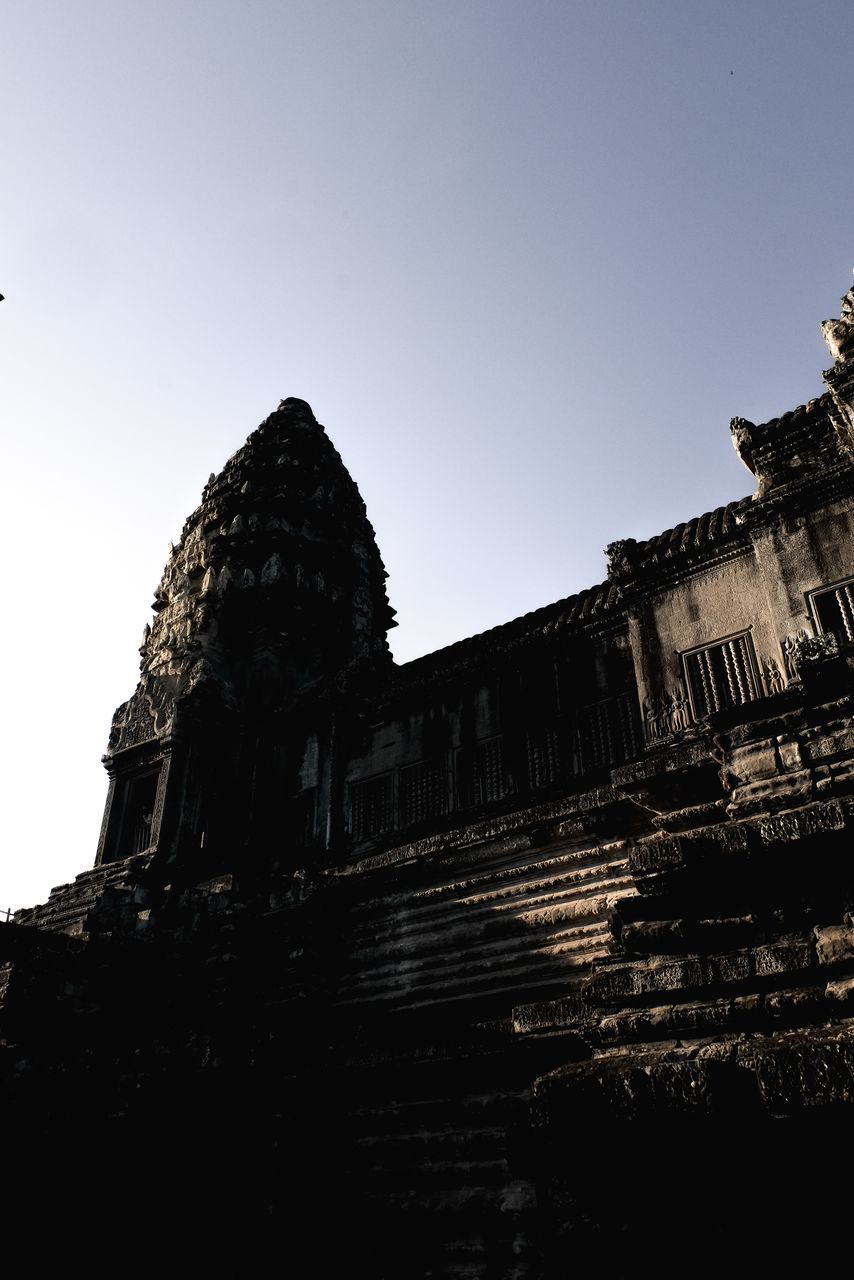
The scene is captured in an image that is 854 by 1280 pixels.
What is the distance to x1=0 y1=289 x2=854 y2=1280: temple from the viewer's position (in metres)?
5.68

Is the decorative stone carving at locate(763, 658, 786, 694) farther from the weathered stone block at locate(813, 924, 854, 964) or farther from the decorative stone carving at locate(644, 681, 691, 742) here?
the weathered stone block at locate(813, 924, 854, 964)

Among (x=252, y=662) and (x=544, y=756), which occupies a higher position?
(x=252, y=662)

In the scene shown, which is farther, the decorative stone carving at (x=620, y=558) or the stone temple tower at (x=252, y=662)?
the stone temple tower at (x=252, y=662)

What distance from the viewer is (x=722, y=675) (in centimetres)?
1248

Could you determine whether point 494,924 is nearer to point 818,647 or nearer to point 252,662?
point 818,647

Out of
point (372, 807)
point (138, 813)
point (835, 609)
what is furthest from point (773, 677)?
point (138, 813)

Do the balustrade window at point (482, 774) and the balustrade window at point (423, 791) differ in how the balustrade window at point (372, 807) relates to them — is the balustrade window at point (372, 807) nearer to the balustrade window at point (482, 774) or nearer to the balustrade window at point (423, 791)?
the balustrade window at point (423, 791)

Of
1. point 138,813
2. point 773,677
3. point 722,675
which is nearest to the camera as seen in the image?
point 773,677

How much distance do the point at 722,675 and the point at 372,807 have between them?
20.6ft

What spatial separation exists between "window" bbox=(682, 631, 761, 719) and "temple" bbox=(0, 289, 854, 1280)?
0.07 m

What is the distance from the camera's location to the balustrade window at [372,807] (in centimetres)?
1551

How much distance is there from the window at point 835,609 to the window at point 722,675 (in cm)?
99

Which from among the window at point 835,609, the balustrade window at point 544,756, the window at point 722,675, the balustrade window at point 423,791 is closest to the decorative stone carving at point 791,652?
the window at point 835,609

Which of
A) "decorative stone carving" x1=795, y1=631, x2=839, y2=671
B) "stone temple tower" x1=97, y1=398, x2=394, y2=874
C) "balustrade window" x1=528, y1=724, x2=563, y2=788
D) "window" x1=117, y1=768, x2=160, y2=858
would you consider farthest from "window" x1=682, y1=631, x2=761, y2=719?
"window" x1=117, y1=768, x2=160, y2=858
